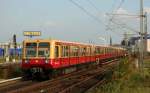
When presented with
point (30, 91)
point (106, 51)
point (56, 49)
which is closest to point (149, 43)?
point (106, 51)

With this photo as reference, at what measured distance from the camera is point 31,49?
28109mm

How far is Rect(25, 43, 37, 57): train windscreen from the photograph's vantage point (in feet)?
91.7

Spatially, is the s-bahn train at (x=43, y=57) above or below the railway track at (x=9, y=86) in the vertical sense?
above

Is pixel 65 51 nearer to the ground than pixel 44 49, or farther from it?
nearer to the ground

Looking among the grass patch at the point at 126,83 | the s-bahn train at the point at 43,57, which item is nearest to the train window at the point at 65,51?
the s-bahn train at the point at 43,57

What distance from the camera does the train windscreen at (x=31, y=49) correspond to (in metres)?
28.0

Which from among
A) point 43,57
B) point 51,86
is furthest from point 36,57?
point 51,86

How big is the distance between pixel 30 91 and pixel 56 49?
8.50m

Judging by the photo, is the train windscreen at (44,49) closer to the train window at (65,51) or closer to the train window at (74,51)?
the train window at (65,51)

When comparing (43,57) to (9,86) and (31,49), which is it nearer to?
(31,49)

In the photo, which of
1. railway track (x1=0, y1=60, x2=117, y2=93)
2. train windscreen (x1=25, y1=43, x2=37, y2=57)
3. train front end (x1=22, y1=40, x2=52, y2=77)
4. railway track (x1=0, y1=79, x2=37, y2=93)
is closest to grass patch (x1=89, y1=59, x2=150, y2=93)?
railway track (x1=0, y1=60, x2=117, y2=93)

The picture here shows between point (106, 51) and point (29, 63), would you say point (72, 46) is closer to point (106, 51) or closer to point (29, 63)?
point (29, 63)

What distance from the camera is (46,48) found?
1091 inches

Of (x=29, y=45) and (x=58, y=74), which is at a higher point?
(x=29, y=45)
